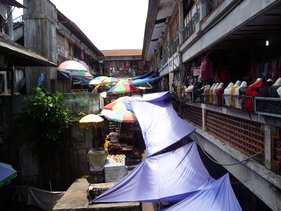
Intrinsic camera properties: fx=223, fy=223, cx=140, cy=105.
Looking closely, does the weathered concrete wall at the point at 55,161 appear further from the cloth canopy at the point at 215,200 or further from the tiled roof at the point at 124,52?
the tiled roof at the point at 124,52

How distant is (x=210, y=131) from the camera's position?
7434 millimetres

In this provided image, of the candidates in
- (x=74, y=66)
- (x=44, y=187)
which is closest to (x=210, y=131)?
(x=44, y=187)

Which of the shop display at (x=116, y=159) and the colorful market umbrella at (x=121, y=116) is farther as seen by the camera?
the colorful market umbrella at (x=121, y=116)

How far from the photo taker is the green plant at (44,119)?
848 cm

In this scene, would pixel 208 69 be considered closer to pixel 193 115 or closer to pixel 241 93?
pixel 193 115

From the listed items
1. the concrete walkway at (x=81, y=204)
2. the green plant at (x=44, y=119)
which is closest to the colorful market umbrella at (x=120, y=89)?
the green plant at (x=44, y=119)

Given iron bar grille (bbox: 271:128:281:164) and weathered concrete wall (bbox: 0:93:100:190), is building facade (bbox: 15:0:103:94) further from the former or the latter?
iron bar grille (bbox: 271:128:281:164)

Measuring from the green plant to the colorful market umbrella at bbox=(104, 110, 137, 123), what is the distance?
1759 millimetres

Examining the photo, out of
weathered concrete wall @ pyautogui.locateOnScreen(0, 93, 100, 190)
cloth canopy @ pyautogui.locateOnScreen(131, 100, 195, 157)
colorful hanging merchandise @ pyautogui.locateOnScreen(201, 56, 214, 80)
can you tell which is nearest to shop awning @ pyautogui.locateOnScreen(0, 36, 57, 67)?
weathered concrete wall @ pyautogui.locateOnScreen(0, 93, 100, 190)

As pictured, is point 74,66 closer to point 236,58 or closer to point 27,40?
point 27,40

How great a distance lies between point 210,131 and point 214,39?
2958mm

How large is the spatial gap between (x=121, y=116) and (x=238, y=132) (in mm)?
5527

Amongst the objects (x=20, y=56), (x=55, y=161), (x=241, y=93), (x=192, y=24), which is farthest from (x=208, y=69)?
(x=55, y=161)

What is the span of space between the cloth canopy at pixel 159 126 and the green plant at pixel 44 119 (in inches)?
122
